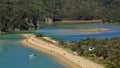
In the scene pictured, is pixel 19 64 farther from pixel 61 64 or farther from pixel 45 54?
pixel 45 54

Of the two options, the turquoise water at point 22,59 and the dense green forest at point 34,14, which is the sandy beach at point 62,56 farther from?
the dense green forest at point 34,14

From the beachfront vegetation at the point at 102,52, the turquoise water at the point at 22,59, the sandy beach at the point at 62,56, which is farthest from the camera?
the turquoise water at the point at 22,59

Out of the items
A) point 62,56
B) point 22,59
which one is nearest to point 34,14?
point 62,56

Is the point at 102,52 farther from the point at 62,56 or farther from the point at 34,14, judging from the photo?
the point at 34,14

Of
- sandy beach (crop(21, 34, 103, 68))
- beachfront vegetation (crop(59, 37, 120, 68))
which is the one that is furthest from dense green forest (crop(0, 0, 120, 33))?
beachfront vegetation (crop(59, 37, 120, 68))

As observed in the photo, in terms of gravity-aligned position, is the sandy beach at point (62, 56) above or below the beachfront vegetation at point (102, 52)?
below

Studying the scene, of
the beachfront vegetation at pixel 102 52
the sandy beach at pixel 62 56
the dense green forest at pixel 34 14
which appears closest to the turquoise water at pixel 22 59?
the sandy beach at pixel 62 56

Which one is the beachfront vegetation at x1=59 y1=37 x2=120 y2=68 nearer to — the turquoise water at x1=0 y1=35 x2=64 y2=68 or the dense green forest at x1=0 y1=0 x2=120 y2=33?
the turquoise water at x1=0 y1=35 x2=64 y2=68

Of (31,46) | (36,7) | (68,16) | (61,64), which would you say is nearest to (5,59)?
(61,64)
